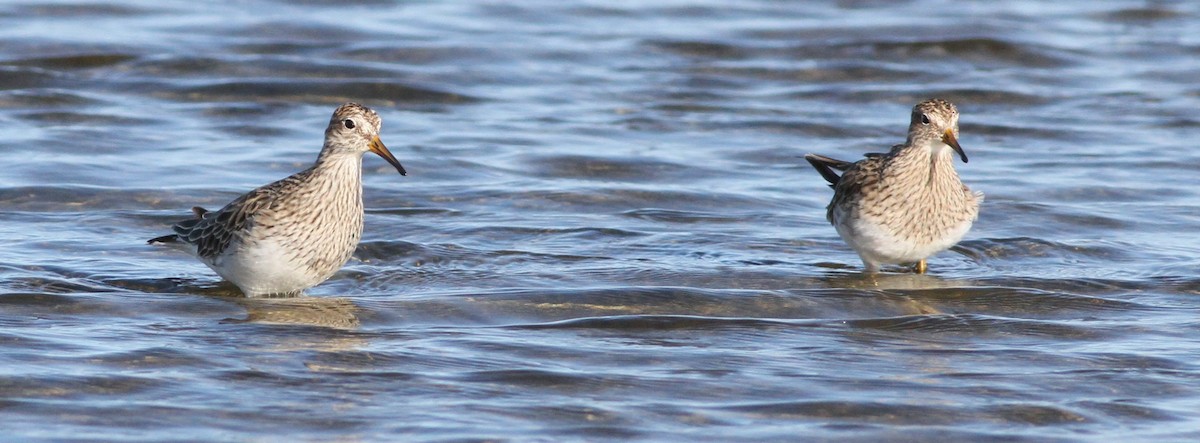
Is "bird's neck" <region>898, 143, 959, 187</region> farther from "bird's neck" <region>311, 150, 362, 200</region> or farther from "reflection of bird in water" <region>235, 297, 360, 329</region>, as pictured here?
"reflection of bird in water" <region>235, 297, 360, 329</region>

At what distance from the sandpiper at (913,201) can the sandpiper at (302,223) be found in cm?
322

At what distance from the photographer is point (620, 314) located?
9.82 metres

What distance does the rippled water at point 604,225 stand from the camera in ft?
26.2

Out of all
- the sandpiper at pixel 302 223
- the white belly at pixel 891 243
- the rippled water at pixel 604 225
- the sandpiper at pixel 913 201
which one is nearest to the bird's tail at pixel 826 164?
the rippled water at pixel 604 225

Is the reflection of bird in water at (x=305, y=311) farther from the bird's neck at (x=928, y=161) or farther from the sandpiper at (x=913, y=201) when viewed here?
the bird's neck at (x=928, y=161)

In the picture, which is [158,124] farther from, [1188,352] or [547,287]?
[1188,352]

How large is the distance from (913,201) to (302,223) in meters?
4.04

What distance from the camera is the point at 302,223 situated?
959 centimetres

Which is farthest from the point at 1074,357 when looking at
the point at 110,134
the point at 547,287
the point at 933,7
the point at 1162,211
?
the point at 933,7

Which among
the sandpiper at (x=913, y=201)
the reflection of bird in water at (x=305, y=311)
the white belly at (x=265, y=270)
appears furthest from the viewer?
the sandpiper at (x=913, y=201)

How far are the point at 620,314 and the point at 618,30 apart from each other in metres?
12.6

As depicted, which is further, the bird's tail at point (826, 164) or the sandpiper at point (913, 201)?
the bird's tail at point (826, 164)

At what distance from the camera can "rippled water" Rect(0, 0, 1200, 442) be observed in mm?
7973

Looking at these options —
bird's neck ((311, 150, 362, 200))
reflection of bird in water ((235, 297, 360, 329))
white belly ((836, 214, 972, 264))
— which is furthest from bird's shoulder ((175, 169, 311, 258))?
white belly ((836, 214, 972, 264))
